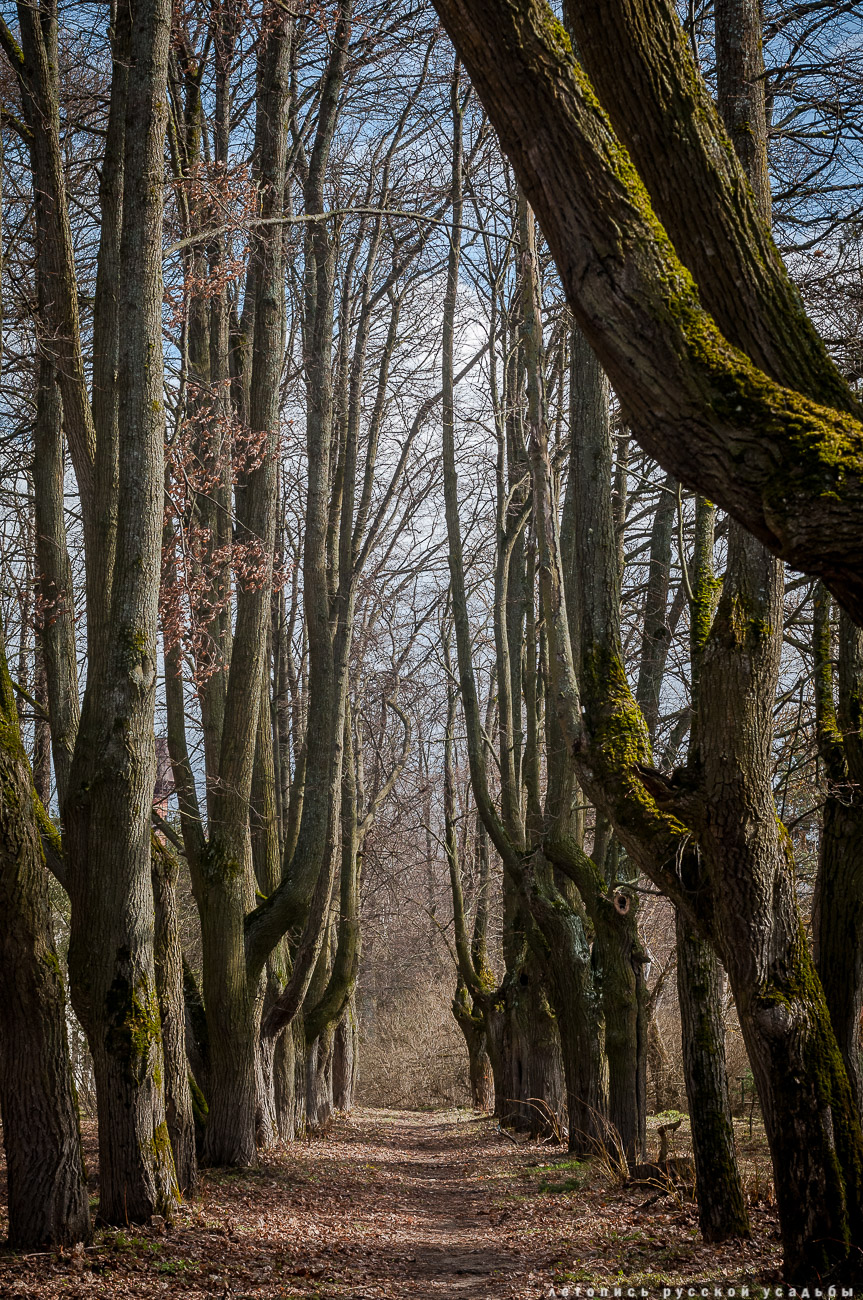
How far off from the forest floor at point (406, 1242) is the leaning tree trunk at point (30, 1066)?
7.3 inches

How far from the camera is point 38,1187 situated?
512cm

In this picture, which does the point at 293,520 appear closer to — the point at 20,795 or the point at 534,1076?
the point at 534,1076

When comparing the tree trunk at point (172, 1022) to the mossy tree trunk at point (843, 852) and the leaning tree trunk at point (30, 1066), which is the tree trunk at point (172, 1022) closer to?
the leaning tree trunk at point (30, 1066)

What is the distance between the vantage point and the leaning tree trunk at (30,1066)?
5.11 meters

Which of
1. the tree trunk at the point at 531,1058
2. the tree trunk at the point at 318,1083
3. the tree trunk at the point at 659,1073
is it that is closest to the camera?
the tree trunk at the point at 531,1058

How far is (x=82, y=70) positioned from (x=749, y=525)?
9.93 metres

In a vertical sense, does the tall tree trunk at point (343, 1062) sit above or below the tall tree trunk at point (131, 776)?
below

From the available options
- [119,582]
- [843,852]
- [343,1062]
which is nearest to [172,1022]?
[119,582]

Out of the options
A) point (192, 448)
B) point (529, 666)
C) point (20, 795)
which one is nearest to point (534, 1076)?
point (529, 666)

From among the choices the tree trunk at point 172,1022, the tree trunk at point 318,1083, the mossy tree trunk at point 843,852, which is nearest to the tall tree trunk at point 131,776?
the tree trunk at point 172,1022

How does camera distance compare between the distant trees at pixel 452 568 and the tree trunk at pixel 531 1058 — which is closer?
the distant trees at pixel 452 568

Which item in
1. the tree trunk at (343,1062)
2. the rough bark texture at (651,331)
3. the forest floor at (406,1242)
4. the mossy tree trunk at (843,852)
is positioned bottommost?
the tree trunk at (343,1062)

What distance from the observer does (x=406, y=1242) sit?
7.20 meters

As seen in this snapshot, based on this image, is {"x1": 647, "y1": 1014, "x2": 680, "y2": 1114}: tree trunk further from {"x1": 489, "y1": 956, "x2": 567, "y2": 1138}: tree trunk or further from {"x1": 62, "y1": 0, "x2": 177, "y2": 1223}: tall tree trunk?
{"x1": 62, "y1": 0, "x2": 177, "y2": 1223}: tall tree trunk
